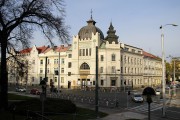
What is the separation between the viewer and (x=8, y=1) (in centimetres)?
2730

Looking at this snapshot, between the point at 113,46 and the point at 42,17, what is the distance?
60.0 metres

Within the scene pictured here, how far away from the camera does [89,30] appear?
91.0 meters

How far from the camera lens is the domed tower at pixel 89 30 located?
9038 cm

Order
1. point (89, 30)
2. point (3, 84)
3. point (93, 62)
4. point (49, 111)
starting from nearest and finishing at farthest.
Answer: point (49, 111) → point (3, 84) → point (93, 62) → point (89, 30)

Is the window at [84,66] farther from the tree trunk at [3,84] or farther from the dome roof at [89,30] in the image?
the tree trunk at [3,84]

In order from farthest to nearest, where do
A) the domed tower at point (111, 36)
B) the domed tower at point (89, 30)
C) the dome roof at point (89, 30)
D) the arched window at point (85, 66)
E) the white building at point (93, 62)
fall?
the domed tower at point (111, 36), the dome roof at point (89, 30), the domed tower at point (89, 30), the arched window at point (85, 66), the white building at point (93, 62)

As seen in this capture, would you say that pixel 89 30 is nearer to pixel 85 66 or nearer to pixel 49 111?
pixel 85 66

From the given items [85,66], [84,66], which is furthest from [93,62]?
[84,66]

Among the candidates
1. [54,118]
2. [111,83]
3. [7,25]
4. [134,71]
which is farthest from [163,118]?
[134,71]

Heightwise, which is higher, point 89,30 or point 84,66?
point 89,30

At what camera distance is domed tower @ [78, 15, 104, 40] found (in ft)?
297

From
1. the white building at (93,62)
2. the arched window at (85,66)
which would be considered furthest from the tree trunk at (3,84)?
the arched window at (85,66)

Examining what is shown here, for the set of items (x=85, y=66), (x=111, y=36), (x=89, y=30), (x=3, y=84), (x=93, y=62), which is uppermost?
(x=89, y=30)

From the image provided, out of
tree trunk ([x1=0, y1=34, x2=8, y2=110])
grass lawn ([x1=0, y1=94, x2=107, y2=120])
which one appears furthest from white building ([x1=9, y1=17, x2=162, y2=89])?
tree trunk ([x1=0, y1=34, x2=8, y2=110])
